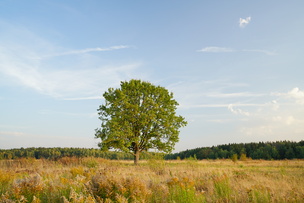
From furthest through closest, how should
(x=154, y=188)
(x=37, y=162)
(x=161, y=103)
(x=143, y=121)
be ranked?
(x=161, y=103), (x=143, y=121), (x=37, y=162), (x=154, y=188)

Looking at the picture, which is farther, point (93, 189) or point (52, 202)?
point (93, 189)

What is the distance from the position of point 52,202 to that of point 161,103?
25445mm

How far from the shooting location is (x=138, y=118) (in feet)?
96.7

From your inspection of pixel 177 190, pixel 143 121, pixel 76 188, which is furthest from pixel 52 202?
pixel 143 121

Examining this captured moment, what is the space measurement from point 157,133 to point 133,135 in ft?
11.0

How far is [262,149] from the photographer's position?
276 ft

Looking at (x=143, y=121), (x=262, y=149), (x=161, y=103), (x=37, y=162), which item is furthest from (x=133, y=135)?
(x=262, y=149)

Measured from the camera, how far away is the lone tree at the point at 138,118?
2858 centimetres

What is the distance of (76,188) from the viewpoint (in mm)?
6762

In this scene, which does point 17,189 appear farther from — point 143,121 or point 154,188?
point 143,121

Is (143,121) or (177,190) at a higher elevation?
(143,121)

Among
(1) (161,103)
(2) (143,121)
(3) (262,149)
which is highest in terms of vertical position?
(1) (161,103)

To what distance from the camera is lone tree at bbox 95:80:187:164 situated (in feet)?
93.8

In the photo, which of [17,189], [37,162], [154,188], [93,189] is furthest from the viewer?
[37,162]
